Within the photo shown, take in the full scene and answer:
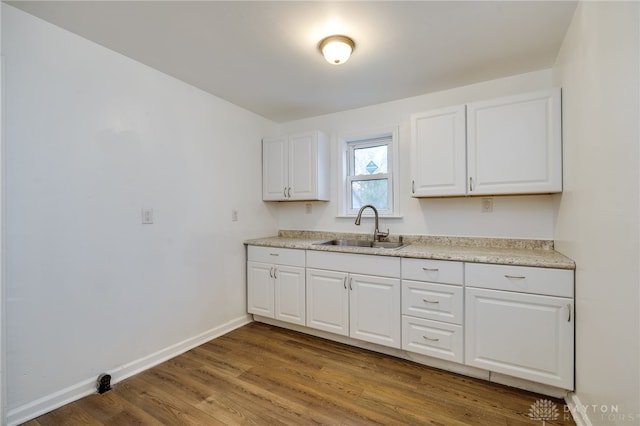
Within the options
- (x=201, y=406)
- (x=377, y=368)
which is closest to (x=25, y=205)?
(x=201, y=406)

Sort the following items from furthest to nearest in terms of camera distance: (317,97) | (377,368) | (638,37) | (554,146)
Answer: (317,97) < (377,368) < (554,146) < (638,37)

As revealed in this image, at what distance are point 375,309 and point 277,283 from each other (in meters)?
1.01

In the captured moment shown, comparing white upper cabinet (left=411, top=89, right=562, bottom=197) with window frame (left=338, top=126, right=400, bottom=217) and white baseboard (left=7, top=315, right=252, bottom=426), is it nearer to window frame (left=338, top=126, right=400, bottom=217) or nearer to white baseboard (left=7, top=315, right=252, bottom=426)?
window frame (left=338, top=126, right=400, bottom=217)

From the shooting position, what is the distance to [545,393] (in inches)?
69.5

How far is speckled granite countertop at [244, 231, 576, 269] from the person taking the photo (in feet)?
5.82

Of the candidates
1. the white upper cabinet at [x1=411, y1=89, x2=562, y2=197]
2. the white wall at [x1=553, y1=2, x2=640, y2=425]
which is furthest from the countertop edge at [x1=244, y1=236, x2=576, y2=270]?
the white upper cabinet at [x1=411, y1=89, x2=562, y2=197]

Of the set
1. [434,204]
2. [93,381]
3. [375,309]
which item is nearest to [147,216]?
[93,381]

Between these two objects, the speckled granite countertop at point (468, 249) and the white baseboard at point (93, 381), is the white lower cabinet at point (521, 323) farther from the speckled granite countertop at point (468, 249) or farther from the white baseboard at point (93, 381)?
the white baseboard at point (93, 381)

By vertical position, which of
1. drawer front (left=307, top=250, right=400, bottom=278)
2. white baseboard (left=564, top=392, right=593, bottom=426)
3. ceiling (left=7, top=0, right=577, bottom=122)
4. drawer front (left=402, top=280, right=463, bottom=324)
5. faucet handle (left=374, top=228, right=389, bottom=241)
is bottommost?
white baseboard (left=564, top=392, right=593, bottom=426)

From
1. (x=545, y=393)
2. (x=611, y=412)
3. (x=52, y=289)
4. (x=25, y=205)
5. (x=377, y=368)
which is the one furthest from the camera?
(x=377, y=368)

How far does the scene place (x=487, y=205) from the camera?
7.84ft

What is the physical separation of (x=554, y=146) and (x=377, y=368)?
201 centimetres

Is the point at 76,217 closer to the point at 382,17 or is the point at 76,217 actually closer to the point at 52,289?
the point at 52,289

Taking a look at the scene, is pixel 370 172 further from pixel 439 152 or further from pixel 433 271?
pixel 433 271
